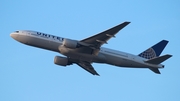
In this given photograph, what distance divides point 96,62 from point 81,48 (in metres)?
3.60

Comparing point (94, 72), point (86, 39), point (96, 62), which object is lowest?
point (94, 72)

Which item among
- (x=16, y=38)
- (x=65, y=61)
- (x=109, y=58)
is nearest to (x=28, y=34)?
(x=16, y=38)

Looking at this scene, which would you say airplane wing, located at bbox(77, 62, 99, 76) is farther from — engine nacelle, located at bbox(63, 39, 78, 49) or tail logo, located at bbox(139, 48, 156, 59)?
tail logo, located at bbox(139, 48, 156, 59)

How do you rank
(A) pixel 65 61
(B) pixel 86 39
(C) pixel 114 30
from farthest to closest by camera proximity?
1. (A) pixel 65 61
2. (B) pixel 86 39
3. (C) pixel 114 30

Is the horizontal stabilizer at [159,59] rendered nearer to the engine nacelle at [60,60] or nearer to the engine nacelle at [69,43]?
the engine nacelle at [69,43]

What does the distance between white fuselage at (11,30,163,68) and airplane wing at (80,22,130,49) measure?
2002 mm

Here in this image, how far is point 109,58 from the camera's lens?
4528 cm

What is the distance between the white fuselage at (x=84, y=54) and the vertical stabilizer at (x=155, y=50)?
9.77ft

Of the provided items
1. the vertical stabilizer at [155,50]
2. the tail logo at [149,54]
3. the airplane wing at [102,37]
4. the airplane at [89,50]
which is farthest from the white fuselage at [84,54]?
the vertical stabilizer at [155,50]

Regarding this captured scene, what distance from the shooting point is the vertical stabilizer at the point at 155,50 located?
49562mm

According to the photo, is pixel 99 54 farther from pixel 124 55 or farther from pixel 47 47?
pixel 47 47

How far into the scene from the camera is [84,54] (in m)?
44.8

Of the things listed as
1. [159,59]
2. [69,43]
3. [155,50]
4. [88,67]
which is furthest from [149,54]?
[69,43]

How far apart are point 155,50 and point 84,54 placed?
1228cm
